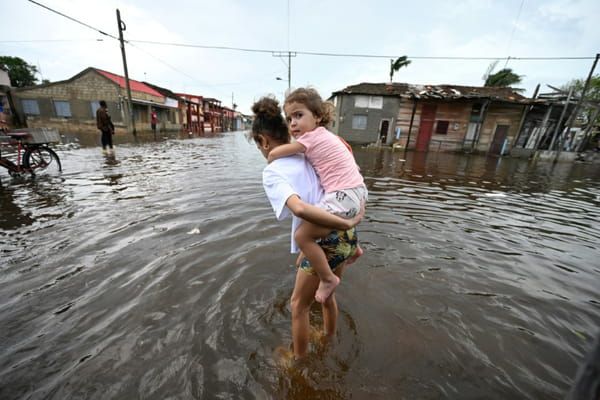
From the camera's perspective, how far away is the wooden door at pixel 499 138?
20.1 metres

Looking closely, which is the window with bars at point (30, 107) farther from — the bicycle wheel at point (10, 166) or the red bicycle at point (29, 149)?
the bicycle wheel at point (10, 166)

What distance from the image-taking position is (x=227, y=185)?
636 centimetres

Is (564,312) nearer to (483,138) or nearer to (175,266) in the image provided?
(175,266)

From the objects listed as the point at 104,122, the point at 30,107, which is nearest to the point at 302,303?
the point at 104,122

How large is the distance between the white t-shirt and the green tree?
59.4 meters

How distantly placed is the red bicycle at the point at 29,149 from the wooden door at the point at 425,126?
2284 centimetres

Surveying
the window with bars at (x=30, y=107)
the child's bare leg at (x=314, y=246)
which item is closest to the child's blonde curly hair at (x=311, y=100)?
the child's bare leg at (x=314, y=246)

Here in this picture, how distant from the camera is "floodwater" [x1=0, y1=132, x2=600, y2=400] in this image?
172 cm

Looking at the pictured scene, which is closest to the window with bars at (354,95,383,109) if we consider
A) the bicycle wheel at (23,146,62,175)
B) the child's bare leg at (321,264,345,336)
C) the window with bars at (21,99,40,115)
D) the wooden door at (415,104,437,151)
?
the wooden door at (415,104,437,151)

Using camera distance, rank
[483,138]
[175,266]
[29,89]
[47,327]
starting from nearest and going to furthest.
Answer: [47,327]
[175,266]
[483,138]
[29,89]

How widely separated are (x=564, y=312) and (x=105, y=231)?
5.60m

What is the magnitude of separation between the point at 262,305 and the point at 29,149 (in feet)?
26.4

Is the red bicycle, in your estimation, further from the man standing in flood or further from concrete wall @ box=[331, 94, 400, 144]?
concrete wall @ box=[331, 94, 400, 144]

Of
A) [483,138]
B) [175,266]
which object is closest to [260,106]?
[175,266]
